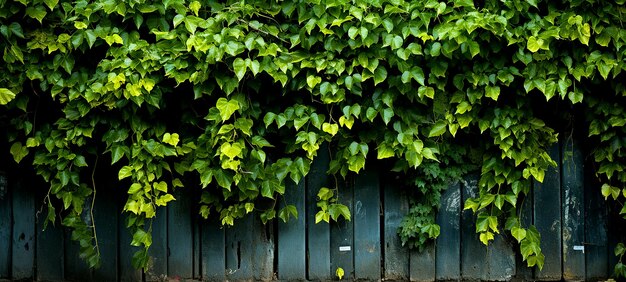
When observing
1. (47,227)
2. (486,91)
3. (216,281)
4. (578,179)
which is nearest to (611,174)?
(578,179)

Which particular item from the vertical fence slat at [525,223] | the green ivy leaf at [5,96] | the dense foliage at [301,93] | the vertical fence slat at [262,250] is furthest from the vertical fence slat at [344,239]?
the green ivy leaf at [5,96]

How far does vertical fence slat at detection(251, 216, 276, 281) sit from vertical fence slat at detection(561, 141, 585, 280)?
5.72 feet

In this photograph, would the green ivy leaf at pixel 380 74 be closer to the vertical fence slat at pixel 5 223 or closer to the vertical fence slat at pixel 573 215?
the vertical fence slat at pixel 573 215

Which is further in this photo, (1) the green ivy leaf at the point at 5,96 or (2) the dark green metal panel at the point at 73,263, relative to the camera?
(2) the dark green metal panel at the point at 73,263

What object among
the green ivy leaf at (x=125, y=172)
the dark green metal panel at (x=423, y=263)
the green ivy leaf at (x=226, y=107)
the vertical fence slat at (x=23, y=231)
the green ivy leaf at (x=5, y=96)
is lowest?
the dark green metal panel at (x=423, y=263)

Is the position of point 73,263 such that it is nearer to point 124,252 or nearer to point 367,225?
point 124,252

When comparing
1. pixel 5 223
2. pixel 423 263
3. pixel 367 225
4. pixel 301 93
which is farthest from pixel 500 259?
pixel 5 223

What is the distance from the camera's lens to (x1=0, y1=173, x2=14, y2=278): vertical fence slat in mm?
3967

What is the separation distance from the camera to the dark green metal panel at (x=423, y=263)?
156 inches

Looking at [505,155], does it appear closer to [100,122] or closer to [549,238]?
[549,238]

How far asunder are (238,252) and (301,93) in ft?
3.35

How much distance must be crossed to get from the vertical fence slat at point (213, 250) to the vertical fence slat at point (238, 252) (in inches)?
1.4

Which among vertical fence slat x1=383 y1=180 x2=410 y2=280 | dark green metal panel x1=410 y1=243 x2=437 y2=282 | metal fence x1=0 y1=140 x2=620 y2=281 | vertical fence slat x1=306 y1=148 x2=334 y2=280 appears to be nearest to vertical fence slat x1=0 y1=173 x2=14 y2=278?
metal fence x1=0 y1=140 x2=620 y2=281

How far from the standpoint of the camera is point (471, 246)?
3.97 meters
